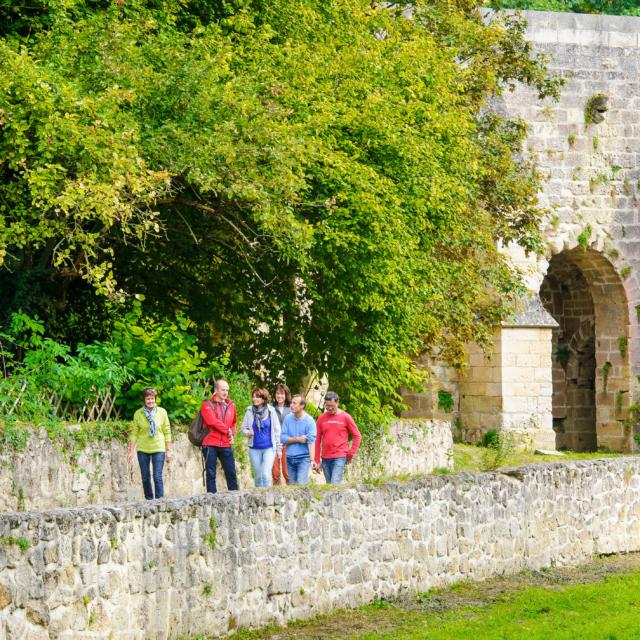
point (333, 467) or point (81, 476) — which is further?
point (333, 467)

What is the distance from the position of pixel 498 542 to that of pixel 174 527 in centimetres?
464

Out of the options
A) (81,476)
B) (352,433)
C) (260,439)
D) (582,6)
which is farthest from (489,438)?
(582,6)

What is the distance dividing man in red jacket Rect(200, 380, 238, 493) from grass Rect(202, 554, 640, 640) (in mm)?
2693

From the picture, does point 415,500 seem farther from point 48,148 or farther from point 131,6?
point 131,6

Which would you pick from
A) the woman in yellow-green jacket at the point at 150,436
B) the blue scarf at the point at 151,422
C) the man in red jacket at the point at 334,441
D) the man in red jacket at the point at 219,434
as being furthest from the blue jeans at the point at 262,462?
the blue scarf at the point at 151,422

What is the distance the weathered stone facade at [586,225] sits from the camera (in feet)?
87.0

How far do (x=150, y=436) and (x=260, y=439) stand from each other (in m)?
1.04

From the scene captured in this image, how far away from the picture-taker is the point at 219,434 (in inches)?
551

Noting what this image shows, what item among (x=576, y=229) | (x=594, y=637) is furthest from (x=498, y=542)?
(x=576, y=229)

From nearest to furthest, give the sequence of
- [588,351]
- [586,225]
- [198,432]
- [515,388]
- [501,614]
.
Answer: [501,614]
[198,432]
[515,388]
[586,225]
[588,351]

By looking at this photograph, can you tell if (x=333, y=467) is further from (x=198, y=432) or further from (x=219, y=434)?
(x=198, y=432)

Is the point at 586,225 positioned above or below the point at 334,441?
above

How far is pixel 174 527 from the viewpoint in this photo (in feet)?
31.1

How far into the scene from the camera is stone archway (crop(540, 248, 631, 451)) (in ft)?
96.3
